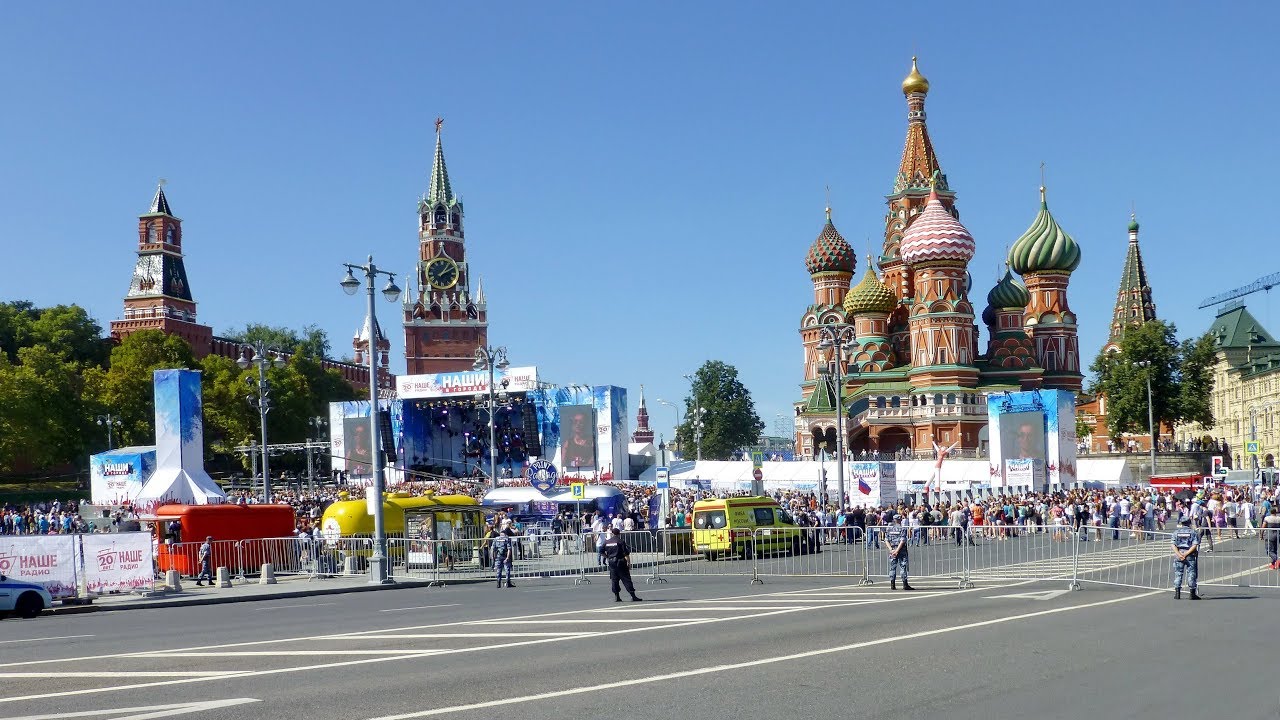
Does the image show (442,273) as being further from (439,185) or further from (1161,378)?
(1161,378)

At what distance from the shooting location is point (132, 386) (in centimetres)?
7625

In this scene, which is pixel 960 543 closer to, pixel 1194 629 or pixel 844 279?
pixel 1194 629

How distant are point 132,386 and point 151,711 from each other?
72.7 metres

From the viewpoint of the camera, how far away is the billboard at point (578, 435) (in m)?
67.2

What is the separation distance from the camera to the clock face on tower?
129 m

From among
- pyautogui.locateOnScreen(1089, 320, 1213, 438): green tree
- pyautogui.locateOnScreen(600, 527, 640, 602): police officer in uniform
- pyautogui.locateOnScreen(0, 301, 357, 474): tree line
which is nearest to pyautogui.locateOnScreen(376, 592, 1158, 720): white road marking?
pyautogui.locateOnScreen(600, 527, 640, 602): police officer in uniform

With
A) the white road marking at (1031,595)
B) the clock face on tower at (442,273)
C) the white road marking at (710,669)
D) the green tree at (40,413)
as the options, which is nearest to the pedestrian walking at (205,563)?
the white road marking at (1031,595)

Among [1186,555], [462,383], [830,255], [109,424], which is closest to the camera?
[1186,555]

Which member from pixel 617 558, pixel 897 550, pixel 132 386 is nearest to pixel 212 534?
pixel 617 558

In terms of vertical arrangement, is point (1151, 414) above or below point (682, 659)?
above

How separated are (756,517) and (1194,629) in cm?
1766

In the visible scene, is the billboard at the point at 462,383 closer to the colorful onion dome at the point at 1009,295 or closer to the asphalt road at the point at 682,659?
the colorful onion dome at the point at 1009,295

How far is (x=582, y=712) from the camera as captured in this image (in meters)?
9.29

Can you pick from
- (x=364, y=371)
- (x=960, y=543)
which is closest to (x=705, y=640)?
(x=960, y=543)
